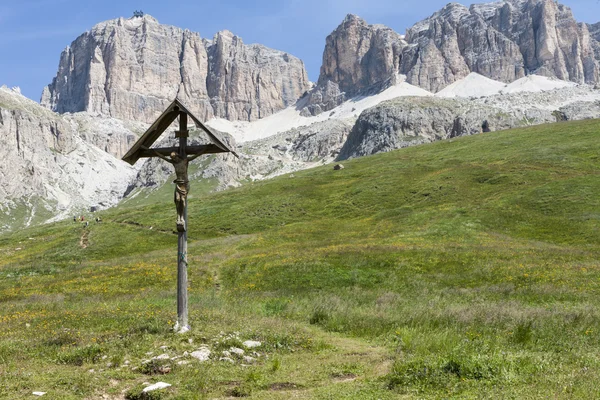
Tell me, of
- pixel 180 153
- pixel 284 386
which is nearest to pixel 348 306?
pixel 180 153

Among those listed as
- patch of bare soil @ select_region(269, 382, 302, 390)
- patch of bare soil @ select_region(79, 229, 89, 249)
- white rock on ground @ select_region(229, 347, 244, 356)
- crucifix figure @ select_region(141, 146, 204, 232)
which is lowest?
patch of bare soil @ select_region(269, 382, 302, 390)

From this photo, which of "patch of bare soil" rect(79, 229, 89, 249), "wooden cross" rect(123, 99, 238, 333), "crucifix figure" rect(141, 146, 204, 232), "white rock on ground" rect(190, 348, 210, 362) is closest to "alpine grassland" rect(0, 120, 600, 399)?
"white rock on ground" rect(190, 348, 210, 362)

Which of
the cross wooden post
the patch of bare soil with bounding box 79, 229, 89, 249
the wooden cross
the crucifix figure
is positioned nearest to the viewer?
the cross wooden post

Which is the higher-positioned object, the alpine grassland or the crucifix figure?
the crucifix figure

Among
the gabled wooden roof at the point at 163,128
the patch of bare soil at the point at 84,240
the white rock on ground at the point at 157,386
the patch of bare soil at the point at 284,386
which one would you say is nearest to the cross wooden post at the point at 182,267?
the gabled wooden roof at the point at 163,128

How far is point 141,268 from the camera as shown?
39.5m

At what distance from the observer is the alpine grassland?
10234 mm

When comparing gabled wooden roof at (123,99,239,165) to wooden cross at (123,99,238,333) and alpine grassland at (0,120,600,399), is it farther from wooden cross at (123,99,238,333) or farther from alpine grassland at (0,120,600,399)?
alpine grassland at (0,120,600,399)

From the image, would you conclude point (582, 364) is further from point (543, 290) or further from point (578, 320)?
point (543, 290)

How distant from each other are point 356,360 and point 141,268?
31.0 m

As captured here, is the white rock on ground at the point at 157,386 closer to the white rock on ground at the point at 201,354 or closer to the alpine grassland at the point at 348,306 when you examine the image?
the alpine grassland at the point at 348,306

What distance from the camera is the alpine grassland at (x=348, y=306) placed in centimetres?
1023

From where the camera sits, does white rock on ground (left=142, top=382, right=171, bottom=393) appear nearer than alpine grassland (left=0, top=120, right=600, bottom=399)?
Yes

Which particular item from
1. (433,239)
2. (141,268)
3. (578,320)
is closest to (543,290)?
(578,320)
